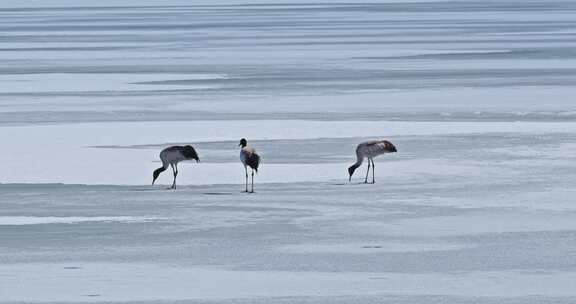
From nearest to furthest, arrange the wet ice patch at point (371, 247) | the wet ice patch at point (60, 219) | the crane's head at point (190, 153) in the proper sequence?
the wet ice patch at point (371, 247) < the wet ice patch at point (60, 219) < the crane's head at point (190, 153)

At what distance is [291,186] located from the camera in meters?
11.1

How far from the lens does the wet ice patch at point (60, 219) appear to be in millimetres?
9383

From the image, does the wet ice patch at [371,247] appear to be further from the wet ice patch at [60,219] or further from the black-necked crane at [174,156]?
the black-necked crane at [174,156]

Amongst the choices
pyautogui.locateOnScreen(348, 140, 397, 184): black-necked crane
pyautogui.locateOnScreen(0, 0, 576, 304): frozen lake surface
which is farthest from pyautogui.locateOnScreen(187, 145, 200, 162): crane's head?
pyautogui.locateOnScreen(348, 140, 397, 184): black-necked crane

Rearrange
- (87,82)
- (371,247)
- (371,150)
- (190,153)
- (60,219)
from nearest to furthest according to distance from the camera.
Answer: (371,247) < (60,219) < (190,153) < (371,150) < (87,82)

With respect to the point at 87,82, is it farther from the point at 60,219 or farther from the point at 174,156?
the point at 60,219

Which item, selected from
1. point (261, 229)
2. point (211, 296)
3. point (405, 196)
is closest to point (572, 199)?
point (405, 196)

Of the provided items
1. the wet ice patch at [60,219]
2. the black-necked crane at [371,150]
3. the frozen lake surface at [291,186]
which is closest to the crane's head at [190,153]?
the frozen lake surface at [291,186]

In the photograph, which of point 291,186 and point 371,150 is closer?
point 291,186

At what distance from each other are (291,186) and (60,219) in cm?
214

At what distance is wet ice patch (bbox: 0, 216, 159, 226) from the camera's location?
369 inches

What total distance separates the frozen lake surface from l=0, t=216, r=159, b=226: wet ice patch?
3cm

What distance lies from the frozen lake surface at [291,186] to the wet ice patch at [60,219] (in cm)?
3

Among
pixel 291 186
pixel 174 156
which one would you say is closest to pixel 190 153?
pixel 174 156
